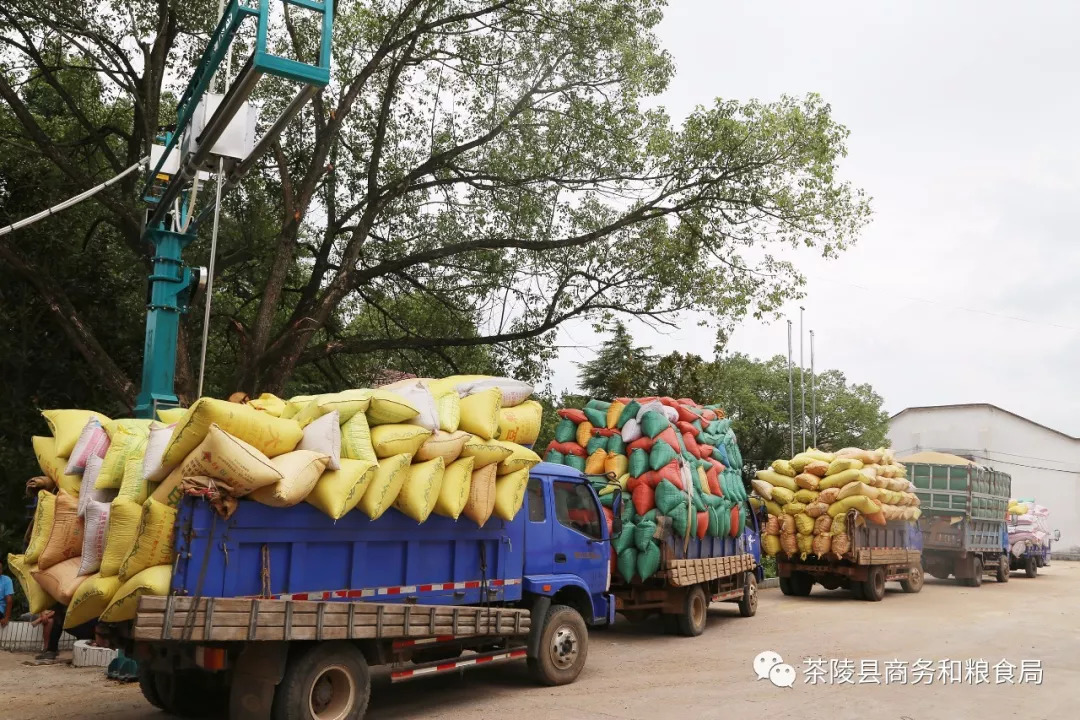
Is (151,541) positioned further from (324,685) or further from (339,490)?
(324,685)

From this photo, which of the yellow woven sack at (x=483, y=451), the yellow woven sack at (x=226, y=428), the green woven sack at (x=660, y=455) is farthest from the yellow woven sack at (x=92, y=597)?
the green woven sack at (x=660, y=455)

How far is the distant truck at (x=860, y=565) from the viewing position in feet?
54.0

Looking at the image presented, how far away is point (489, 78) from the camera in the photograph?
15.2 metres

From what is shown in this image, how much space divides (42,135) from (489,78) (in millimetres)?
6701

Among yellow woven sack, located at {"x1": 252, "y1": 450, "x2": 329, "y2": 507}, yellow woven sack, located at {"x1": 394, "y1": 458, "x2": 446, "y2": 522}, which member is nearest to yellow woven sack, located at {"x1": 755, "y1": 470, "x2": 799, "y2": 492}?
yellow woven sack, located at {"x1": 394, "y1": 458, "x2": 446, "y2": 522}

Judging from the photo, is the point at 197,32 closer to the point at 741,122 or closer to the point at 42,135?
the point at 42,135

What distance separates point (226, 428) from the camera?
18.6 ft

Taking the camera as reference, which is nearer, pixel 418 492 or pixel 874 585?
pixel 418 492

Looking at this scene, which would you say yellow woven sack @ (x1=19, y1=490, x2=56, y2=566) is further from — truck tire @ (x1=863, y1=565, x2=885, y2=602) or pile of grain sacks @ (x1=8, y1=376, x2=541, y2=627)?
truck tire @ (x1=863, y1=565, x2=885, y2=602)

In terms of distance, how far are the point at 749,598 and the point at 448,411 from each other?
8.39m

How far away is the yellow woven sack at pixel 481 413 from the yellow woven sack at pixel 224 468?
203 centimetres

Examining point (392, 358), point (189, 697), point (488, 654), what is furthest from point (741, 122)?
point (189, 697)

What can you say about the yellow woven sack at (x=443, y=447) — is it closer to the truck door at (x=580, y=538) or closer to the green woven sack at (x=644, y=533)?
the truck door at (x=580, y=538)

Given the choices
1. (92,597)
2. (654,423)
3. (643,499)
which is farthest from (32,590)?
(654,423)
